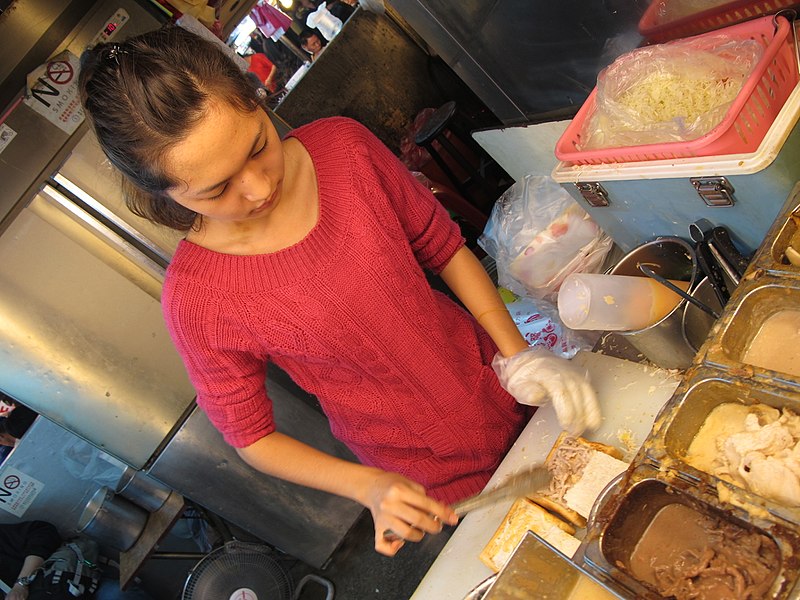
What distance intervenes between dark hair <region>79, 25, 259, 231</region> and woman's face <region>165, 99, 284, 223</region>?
0.07ft

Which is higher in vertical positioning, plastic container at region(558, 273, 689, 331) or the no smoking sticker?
plastic container at region(558, 273, 689, 331)

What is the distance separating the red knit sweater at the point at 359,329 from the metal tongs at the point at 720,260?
71 cm

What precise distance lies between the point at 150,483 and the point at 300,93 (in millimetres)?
2610

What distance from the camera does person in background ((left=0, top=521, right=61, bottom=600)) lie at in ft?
13.2

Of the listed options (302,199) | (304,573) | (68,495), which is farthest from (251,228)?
(68,495)

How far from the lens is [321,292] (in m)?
1.65

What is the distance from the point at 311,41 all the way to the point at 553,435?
517 centimetres

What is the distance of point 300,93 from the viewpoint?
12.8 ft

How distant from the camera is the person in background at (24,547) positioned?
13.2 feet

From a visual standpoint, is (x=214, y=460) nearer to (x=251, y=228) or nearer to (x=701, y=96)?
(x=251, y=228)

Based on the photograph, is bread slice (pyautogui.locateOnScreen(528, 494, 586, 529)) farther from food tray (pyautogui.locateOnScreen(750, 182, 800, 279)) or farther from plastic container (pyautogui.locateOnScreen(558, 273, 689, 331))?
food tray (pyautogui.locateOnScreen(750, 182, 800, 279))

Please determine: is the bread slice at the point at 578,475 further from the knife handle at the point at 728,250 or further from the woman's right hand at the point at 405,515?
the knife handle at the point at 728,250

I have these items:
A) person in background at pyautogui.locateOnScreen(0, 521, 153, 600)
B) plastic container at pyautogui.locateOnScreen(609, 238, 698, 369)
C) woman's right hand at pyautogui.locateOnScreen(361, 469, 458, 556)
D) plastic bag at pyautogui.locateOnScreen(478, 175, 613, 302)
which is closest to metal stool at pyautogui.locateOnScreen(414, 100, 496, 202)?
plastic bag at pyautogui.locateOnScreen(478, 175, 613, 302)

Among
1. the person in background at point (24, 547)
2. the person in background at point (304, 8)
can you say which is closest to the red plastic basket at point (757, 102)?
the person in background at point (24, 547)
